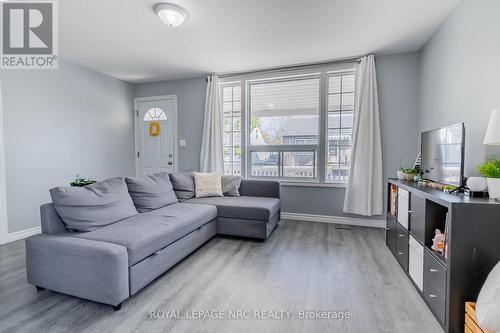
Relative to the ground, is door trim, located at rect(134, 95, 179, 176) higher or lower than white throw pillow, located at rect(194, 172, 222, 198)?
higher

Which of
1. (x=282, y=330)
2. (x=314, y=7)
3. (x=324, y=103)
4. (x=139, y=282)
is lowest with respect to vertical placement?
(x=282, y=330)

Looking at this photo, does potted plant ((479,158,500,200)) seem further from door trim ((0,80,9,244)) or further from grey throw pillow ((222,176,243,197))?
door trim ((0,80,9,244))

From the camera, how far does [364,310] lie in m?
1.64

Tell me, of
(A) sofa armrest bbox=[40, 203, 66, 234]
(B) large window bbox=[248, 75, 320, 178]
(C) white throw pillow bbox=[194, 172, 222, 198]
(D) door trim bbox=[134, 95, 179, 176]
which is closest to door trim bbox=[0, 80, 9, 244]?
(A) sofa armrest bbox=[40, 203, 66, 234]

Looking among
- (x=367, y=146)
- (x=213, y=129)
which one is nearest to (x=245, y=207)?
(x=213, y=129)

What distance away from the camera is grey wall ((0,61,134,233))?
9.77 ft

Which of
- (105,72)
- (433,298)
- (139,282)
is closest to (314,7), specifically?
(433,298)

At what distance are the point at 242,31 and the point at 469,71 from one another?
2.24 metres

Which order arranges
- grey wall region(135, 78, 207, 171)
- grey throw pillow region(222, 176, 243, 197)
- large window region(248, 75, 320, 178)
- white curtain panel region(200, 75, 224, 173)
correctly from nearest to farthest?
grey throw pillow region(222, 176, 243, 197), large window region(248, 75, 320, 178), white curtain panel region(200, 75, 224, 173), grey wall region(135, 78, 207, 171)

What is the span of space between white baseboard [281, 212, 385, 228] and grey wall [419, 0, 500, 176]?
5.05 feet

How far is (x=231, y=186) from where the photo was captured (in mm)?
3625

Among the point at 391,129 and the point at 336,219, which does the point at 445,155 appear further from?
the point at 336,219

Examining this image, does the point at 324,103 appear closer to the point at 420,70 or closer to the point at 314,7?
the point at 420,70

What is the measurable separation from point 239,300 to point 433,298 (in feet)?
4.35
